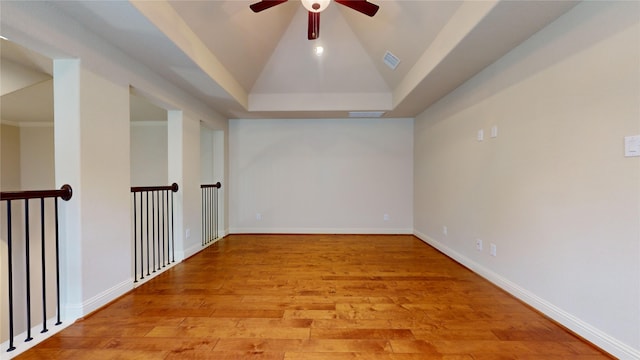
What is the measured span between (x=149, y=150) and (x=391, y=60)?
4.96 metres

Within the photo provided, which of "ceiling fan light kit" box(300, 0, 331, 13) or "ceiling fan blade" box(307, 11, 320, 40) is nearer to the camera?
"ceiling fan light kit" box(300, 0, 331, 13)

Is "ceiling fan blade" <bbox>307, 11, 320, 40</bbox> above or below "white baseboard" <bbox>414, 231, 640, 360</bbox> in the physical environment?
above

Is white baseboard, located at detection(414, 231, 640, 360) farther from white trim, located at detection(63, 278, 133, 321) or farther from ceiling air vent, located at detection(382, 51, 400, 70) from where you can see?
white trim, located at detection(63, 278, 133, 321)

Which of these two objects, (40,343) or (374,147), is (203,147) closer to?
(374,147)

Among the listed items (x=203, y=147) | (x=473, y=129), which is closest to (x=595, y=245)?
(x=473, y=129)

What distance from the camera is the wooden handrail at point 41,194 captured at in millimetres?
1487

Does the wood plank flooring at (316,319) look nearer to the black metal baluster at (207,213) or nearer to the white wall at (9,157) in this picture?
the black metal baluster at (207,213)

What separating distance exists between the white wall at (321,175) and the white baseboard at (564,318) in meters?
2.19

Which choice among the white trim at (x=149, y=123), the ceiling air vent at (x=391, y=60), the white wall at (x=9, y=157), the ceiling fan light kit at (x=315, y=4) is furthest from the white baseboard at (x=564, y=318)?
the white wall at (x=9, y=157)

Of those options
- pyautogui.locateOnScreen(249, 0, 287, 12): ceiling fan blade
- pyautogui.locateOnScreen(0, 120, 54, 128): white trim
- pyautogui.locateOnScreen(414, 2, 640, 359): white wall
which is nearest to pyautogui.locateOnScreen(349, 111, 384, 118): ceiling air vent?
pyautogui.locateOnScreen(414, 2, 640, 359): white wall

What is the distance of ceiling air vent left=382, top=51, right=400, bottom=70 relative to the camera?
3346mm

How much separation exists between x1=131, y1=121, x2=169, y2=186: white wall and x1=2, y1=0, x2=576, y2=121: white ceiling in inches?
62.4

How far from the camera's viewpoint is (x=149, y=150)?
5246 millimetres

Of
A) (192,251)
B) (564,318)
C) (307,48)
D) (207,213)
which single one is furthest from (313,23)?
(207,213)
